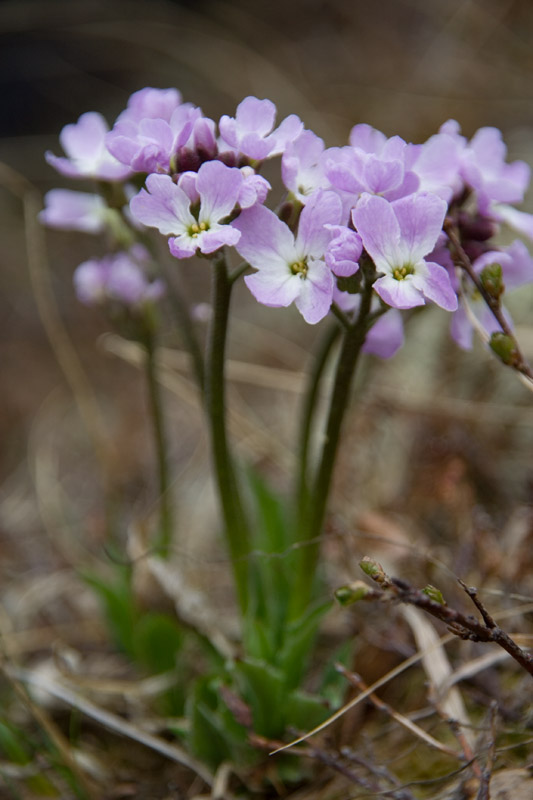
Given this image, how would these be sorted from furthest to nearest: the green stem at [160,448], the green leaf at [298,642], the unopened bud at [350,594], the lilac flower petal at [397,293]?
the green stem at [160,448], the green leaf at [298,642], the lilac flower petal at [397,293], the unopened bud at [350,594]

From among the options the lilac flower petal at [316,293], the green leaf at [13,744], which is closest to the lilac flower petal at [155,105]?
the lilac flower petal at [316,293]

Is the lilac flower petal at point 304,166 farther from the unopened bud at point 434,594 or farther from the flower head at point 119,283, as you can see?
the unopened bud at point 434,594

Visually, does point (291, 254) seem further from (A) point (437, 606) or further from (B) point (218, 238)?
(A) point (437, 606)

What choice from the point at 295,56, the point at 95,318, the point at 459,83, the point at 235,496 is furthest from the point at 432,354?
the point at 295,56

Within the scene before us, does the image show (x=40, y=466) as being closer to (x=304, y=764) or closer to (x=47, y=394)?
(x=47, y=394)

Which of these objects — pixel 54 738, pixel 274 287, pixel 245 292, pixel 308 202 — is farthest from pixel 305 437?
pixel 245 292

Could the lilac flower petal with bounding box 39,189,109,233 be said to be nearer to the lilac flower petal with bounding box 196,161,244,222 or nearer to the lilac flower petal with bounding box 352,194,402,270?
the lilac flower petal with bounding box 196,161,244,222

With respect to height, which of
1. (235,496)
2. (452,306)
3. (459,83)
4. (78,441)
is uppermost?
(459,83)
